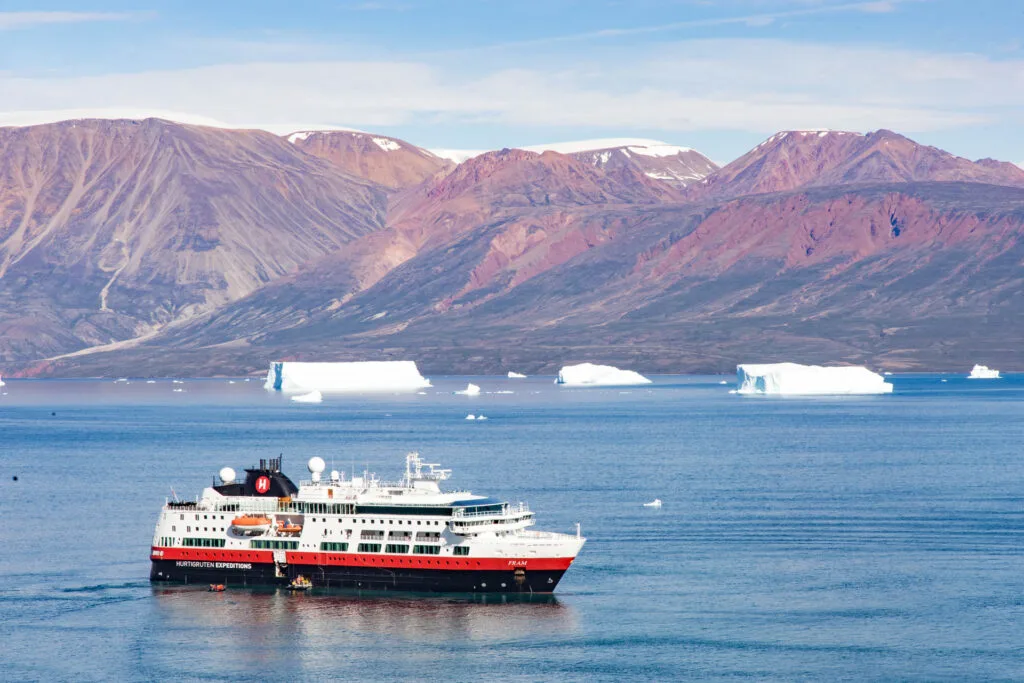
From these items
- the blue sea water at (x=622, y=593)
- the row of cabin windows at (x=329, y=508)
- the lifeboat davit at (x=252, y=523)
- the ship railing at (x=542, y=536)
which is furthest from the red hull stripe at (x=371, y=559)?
→ the row of cabin windows at (x=329, y=508)

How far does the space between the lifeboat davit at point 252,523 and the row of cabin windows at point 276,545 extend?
0.59m

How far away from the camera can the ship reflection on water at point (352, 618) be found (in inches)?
2608

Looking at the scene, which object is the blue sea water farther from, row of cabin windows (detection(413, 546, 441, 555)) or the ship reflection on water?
row of cabin windows (detection(413, 546, 441, 555))

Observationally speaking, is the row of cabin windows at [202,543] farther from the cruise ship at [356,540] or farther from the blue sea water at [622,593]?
the blue sea water at [622,593]

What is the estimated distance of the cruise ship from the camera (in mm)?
71312

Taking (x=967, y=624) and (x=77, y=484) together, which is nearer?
(x=967, y=624)

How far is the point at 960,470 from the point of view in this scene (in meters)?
130

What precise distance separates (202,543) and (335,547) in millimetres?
6792

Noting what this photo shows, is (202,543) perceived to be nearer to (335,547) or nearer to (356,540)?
(335,547)

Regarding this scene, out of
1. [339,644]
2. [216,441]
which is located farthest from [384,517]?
[216,441]

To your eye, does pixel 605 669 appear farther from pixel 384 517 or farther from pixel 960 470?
pixel 960 470

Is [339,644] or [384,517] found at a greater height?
[384,517]

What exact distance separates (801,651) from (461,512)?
51.6 ft

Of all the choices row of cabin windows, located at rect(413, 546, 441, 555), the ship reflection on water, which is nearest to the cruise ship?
row of cabin windows, located at rect(413, 546, 441, 555)
